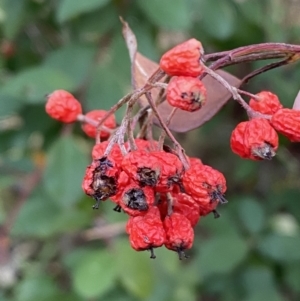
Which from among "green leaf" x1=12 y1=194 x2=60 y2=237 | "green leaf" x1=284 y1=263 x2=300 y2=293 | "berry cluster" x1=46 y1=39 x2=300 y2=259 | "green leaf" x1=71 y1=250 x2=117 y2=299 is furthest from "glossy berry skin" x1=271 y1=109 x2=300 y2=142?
"green leaf" x1=284 y1=263 x2=300 y2=293

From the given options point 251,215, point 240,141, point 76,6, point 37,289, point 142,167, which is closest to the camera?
point 142,167

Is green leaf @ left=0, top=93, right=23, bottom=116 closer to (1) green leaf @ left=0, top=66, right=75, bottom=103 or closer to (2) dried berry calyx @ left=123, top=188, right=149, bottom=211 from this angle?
(1) green leaf @ left=0, top=66, right=75, bottom=103

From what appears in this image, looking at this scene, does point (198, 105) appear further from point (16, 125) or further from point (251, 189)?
point (251, 189)

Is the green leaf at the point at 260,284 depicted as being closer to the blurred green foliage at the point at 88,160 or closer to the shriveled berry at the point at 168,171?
the blurred green foliage at the point at 88,160

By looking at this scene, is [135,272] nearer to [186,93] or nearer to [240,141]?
[240,141]

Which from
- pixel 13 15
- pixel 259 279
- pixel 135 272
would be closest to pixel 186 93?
pixel 135 272

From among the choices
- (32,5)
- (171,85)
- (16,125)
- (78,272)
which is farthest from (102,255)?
(171,85)
